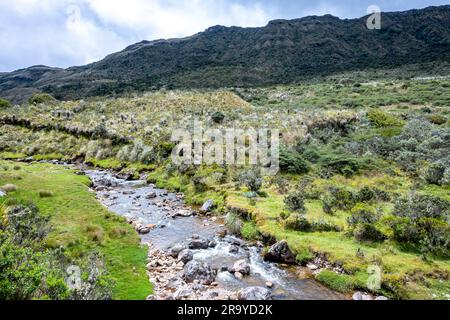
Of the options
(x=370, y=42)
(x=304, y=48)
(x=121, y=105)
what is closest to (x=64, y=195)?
(x=121, y=105)

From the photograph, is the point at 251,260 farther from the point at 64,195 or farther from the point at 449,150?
the point at 449,150

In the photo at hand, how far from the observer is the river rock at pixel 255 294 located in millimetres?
14086

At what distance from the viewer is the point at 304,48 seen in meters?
178

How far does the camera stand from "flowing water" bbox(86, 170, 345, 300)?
15.6m

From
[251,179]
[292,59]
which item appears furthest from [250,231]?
[292,59]

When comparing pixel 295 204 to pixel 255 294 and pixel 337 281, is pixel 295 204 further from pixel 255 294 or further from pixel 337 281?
pixel 255 294

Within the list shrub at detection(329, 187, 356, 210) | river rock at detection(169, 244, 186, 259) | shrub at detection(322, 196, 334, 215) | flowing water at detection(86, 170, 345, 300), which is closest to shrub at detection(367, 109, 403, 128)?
shrub at detection(329, 187, 356, 210)

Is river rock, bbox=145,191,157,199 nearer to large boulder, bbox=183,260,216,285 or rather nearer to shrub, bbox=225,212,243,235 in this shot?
shrub, bbox=225,212,243,235

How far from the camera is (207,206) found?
90.1ft

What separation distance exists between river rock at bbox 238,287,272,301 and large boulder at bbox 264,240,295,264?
3.67 m

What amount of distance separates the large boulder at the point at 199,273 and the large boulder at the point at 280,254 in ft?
11.8

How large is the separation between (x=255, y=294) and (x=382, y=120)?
146 feet
